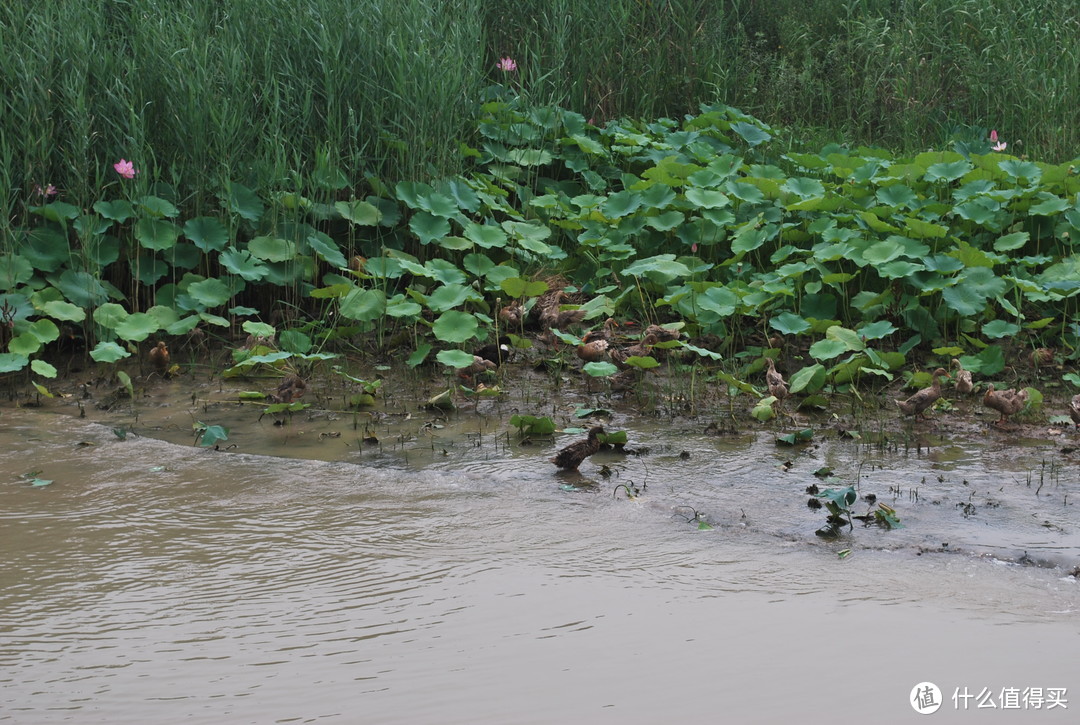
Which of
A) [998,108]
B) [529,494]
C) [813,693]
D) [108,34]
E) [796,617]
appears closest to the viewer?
[813,693]

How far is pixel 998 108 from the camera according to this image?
6926 mm

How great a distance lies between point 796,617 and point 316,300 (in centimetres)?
325

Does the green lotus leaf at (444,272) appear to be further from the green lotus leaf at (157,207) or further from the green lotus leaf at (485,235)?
the green lotus leaf at (157,207)

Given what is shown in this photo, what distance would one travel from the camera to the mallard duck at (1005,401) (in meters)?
3.56

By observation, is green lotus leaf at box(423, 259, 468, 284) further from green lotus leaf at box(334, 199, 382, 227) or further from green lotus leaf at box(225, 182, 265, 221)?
green lotus leaf at box(225, 182, 265, 221)

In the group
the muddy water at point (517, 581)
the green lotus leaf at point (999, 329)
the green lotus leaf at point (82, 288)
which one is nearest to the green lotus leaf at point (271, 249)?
the green lotus leaf at point (82, 288)

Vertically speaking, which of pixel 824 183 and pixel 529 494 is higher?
pixel 824 183

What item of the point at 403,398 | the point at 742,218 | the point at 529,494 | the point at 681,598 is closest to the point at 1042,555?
the point at 681,598

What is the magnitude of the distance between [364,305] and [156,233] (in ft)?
3.28

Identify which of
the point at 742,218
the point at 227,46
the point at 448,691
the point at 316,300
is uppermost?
the point at 227,46

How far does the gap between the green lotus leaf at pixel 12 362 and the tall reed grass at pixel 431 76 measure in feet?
2.01

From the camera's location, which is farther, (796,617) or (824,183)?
(824,183)

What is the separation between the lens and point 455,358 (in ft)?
13.2

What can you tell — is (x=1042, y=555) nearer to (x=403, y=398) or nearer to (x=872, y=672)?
(x=872, y=672)
